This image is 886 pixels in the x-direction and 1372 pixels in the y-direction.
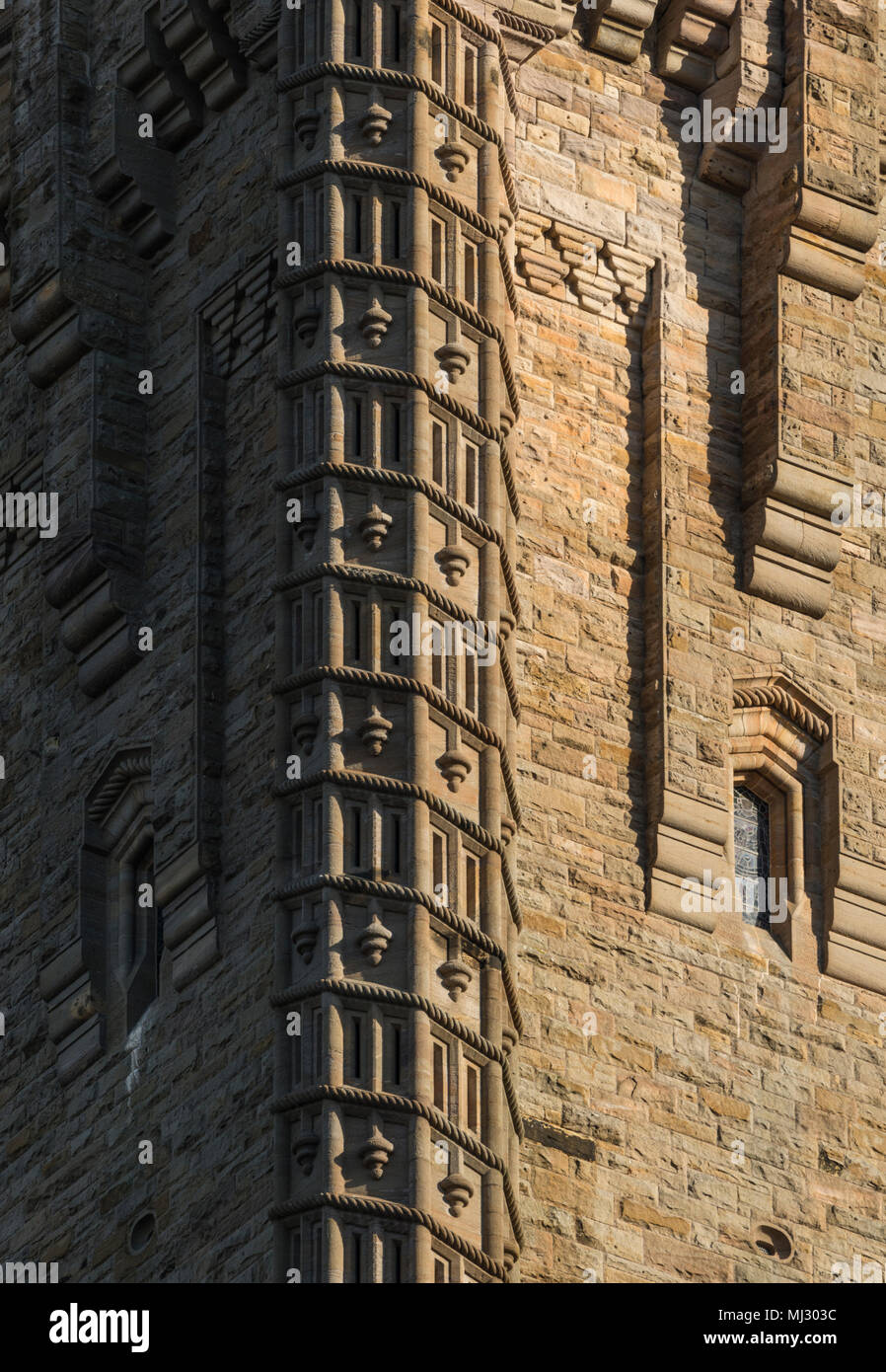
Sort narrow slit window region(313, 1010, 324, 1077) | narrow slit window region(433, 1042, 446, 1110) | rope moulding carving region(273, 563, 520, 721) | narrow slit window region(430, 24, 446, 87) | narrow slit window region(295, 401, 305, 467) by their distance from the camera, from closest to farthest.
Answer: narrow slit window region(313, 1010, 324, 1077) → narrow slit window region(433, 1042, 446, 1110) → rope moulding carving region(273, 563, 520, 721) → narrow slit window region(295, 401, 305, 467) → narrow slit window region(430, 24, 446, 87)

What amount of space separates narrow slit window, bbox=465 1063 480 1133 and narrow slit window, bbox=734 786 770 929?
4.63 meters

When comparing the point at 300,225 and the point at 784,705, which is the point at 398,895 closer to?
the point at 300,225

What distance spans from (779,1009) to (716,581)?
136 inches

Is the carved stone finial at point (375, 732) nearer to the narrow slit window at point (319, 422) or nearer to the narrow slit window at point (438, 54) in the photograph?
the narrow slit window at point (319, 422)

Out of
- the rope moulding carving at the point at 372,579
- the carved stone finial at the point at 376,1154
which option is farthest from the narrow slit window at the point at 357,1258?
the rope moulding carving at the point at 372,579

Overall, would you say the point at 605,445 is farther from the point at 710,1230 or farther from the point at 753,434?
the point at 710,1230

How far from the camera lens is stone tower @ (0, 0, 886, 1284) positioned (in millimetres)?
49312

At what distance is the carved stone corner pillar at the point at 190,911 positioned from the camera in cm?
5103

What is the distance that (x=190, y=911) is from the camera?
51.3 meters

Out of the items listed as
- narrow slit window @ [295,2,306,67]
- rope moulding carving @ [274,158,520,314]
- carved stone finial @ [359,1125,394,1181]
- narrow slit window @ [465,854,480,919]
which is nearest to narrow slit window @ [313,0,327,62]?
narrow slit window @ [295,2,306,67]

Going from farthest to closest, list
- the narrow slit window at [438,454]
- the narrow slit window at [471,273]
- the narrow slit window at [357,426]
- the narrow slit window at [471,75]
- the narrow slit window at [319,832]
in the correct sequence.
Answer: the narrow slit window at [471,75], the narrow slit window at [471,273], the narrow slit window at [438,454], the narrow slit window at [357,426], the narrow slit window at [319,832]

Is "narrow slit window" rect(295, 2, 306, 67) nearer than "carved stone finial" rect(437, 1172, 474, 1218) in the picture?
No

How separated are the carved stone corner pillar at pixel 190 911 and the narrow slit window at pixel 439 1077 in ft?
8.86

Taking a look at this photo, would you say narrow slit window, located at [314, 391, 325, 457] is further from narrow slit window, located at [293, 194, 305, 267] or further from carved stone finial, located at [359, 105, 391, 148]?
carved stone finial, located at [359, 105, 391, 148]
